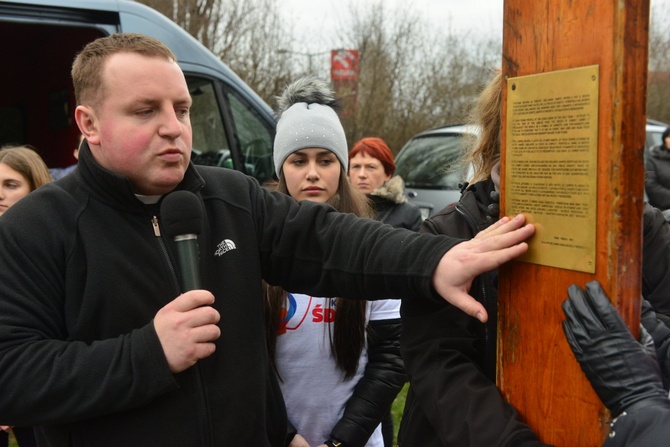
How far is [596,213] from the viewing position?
4.54ft

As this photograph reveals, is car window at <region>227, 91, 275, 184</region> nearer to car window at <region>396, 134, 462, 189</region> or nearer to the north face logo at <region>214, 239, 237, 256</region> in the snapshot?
car window at <region>396, 134, 462, 189</region>

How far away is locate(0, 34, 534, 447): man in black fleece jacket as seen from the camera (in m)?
1.52

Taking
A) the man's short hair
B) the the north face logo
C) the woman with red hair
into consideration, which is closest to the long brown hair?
the the north face logo

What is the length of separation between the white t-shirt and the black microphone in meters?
0.92

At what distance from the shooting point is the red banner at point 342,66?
1340cm

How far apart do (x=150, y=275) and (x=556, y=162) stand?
3.35 ft

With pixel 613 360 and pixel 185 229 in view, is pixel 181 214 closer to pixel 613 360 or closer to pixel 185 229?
pixel 185 229

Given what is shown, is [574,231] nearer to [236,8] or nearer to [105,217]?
[105,217]

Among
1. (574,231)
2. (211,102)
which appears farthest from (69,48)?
(574,231)

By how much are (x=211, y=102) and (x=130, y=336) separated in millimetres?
4145

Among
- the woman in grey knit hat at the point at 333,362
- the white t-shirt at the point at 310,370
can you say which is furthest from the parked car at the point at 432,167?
the white t-shirt at the point at 310,370

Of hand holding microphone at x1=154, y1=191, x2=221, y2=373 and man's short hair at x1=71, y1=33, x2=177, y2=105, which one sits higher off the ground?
man's short hair at x1=71, y1=33, x2=177, y2=105

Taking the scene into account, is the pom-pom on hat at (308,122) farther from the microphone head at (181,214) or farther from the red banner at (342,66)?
A: the red banner at (342,66)

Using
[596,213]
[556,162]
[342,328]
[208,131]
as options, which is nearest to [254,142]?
[208,131]
